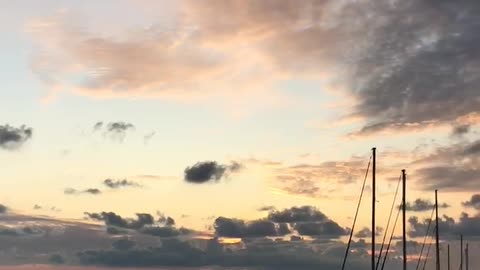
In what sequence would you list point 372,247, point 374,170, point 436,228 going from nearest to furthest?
point 372,247
point 374,170
point 436,228

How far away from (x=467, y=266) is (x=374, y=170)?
222 ft

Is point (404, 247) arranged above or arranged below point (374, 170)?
below

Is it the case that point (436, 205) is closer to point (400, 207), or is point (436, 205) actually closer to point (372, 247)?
point (400, 207)

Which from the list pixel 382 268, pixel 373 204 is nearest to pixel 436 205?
pixel 382 268

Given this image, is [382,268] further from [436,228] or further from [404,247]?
[436,228]

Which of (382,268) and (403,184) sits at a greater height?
(403,184)

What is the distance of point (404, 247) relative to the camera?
85250mm

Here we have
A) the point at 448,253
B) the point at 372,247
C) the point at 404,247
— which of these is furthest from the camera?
the point at 448,253

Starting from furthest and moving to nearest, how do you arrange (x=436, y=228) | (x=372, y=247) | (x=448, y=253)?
(x=448, y=253), (x=436, y=228), (x=372, y=247)

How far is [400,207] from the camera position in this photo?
88438mm

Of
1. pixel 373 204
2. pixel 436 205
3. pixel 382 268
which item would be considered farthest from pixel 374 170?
pixel 436 205

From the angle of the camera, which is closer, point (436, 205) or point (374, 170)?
point (374, 170)

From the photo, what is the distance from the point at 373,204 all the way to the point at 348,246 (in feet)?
21.2

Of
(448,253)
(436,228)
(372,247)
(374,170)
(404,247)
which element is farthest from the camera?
(448,253)
